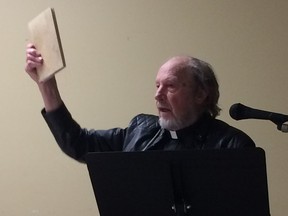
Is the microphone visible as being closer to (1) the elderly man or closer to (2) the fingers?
(1) the elderly man

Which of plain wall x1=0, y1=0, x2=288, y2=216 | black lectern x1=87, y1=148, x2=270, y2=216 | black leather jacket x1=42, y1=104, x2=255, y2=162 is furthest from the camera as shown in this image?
plain wall x1=0, y1=0, x2=288, y2=216

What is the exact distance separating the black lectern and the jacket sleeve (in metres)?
0.41

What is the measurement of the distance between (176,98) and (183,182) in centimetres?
43

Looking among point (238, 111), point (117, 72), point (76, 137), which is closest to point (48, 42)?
point (76, 137)

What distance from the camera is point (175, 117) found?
1.50m

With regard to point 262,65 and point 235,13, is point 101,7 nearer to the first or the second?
point 235,13

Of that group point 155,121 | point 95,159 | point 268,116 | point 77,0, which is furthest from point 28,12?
point 268,116

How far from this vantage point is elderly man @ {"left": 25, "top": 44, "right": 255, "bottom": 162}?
1472 mm

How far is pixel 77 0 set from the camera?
7.13ft

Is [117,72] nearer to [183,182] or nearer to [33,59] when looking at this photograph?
[33,59]

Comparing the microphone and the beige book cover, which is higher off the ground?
the beige book cover

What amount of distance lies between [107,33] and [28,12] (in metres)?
0.42

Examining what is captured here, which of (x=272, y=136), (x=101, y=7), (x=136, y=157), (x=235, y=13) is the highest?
(x=101, y=7)

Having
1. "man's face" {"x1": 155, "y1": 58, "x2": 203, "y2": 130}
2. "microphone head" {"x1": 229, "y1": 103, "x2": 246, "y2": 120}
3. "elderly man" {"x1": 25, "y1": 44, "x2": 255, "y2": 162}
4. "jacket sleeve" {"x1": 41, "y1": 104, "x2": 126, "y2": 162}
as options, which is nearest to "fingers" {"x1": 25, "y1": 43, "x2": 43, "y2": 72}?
"elderly man" {"x1": 25, "y1": 44, "x2": 255, "y2": 162}
